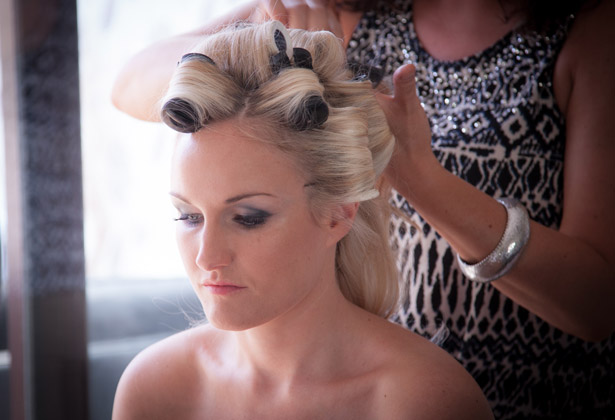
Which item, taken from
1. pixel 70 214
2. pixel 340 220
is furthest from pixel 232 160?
pixel 70 214

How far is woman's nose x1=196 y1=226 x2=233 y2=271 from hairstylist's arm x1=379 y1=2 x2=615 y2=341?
0.98 feet

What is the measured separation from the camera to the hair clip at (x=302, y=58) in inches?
35.5

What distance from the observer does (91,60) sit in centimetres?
192

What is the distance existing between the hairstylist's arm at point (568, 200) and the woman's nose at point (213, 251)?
0.30 m

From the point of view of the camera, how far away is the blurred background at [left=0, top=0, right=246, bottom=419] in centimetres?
187

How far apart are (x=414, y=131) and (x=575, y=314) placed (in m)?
0.43

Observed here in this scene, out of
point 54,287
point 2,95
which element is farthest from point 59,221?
point 2,95

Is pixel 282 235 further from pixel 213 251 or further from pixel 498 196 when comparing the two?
pixel 498 196

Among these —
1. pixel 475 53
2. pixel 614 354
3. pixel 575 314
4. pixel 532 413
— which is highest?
pixel 475 53

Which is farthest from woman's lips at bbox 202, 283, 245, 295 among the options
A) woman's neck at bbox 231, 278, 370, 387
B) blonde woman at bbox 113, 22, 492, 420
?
woman's neck at bbox 231, 278, 370, 387

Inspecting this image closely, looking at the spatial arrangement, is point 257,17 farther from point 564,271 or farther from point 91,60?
point 91,60

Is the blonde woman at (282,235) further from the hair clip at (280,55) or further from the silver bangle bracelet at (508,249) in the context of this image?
the silver bangle bracelet at (508,249)

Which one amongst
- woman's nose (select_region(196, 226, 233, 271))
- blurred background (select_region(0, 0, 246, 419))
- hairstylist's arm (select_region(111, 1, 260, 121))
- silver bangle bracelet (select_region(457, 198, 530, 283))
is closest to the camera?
woman's nose (select_region(196, 226, 233, 271))

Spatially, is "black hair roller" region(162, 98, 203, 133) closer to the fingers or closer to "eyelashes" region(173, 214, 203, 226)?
"eyelashes" region(173, 214, 203, 226)
